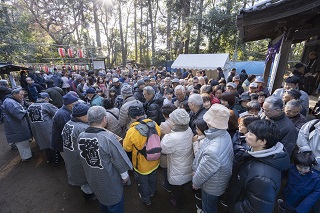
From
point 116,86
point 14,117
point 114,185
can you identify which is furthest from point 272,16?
point 14,117

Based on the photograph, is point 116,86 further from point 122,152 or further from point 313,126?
point 313,126

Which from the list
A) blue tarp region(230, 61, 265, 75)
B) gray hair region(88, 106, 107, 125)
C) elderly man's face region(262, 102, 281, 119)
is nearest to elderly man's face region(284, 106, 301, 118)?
elderly man's face region(262, 102, 281, 119)

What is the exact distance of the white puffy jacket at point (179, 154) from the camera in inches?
92.2

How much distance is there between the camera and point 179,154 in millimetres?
2404

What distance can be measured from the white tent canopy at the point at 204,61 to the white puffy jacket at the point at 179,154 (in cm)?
1097

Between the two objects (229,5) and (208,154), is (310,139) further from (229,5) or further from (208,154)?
(229,5)

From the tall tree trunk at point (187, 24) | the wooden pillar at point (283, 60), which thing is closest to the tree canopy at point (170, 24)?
the tall tree trunk at point (187, 24)

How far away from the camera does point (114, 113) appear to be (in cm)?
355

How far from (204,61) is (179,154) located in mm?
12112

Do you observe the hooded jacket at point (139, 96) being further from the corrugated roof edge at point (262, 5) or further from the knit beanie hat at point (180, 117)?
the corrugated roof edge at point (262, 5)

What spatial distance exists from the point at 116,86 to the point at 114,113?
111 inches

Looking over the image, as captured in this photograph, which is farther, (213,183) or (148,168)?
(148,168)

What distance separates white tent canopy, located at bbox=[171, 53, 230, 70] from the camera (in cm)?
1236

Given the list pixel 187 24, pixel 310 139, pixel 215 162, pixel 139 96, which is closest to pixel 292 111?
pixel 310 139
